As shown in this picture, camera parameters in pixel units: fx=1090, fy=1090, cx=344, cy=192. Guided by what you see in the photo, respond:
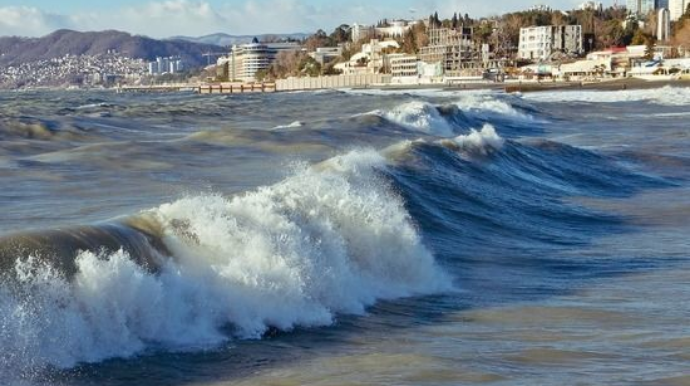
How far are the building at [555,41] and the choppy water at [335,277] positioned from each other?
514 feet

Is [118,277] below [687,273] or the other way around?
the other way around

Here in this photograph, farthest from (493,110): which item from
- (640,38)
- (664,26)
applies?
(664,26)

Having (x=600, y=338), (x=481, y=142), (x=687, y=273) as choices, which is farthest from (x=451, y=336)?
(x=481, y=142)

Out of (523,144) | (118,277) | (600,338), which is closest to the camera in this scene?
(118,277)

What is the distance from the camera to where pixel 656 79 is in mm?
118375

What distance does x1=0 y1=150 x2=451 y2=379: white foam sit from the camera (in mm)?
8883

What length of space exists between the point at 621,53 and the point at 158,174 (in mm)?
138217

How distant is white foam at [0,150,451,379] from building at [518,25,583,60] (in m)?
165

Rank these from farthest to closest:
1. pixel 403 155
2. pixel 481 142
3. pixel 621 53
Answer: pixel 621 53
pixel 481 142
pixel 403 155

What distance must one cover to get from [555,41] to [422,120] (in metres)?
140

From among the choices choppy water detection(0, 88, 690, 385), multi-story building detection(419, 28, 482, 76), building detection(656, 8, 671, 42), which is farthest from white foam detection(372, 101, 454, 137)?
building detection(656, 8, 671, 42)

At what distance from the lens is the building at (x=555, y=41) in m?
178

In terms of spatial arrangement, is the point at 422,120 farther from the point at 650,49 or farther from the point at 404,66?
the point at 404,66

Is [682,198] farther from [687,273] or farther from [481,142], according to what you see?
[687,273]
